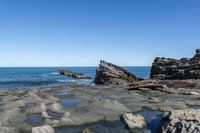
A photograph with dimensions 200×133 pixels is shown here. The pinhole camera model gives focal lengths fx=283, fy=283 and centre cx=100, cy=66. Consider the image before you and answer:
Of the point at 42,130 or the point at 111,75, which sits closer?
the point at 42,130

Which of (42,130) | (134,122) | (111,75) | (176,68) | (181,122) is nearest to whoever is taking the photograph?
(181,122)

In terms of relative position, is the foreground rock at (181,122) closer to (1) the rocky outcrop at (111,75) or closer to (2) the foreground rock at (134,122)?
(2) the foreground rock at (134,122)

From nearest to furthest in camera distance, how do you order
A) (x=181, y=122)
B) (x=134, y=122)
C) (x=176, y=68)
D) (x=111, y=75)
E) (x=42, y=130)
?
1. (x=181, y=122)
2. (x=42, y=130)
3. (x=134, y=122)
4. (x=111, y=75)
5. (x=176, y=68)

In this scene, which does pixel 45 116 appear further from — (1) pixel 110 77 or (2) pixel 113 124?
(1) pixel 110 77

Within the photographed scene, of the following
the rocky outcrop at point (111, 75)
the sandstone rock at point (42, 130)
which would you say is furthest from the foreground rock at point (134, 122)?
the rocky outcrop at point (111, 75)

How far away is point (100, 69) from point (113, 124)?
56.9 m

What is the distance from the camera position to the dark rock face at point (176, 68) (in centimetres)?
7644

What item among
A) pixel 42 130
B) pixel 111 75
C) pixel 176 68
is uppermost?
pixel 176 68

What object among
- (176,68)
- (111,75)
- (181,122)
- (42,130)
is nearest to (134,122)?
(181,122)

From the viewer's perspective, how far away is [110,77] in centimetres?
7506

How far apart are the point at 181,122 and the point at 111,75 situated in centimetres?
5789

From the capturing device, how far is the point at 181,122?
1734cm

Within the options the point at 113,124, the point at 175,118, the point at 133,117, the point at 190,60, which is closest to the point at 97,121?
the point at 113,124

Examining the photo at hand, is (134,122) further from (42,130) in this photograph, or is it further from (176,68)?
(176,68)
